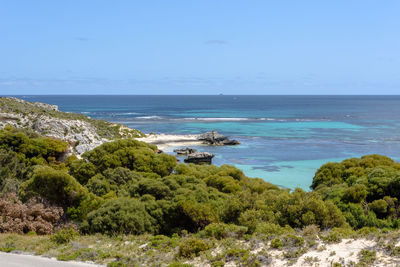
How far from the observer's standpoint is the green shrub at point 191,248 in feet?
35.6

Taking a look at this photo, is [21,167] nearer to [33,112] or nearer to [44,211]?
[44,211]

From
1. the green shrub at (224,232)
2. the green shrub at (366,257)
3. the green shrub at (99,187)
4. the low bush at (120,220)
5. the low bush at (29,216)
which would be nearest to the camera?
the green shrub at (366,257)

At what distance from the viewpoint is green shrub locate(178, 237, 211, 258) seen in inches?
427

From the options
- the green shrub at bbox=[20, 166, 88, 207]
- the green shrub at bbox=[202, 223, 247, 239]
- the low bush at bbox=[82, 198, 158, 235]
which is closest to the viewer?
the green shrub at bbox=[202, 223, 247, 239]

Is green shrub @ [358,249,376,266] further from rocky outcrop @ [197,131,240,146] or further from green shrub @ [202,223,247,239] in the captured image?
rocky outcrop @ [197,131,240,146]

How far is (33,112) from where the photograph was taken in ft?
170

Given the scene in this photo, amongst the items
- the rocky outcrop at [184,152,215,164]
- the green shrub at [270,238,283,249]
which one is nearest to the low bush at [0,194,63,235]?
the green shrub at [270,238,283,249]

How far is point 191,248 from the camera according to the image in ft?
35.6

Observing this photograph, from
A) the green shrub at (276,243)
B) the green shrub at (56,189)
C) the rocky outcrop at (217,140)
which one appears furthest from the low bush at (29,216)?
the rocky outcrop at (217,140)

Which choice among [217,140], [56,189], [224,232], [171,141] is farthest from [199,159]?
[224,232]

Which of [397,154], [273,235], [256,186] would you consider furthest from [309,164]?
[273,235]

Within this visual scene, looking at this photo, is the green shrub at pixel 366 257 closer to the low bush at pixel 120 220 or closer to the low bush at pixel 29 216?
the low bush at pixel 120 220

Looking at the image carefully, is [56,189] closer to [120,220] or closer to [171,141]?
[120,220]

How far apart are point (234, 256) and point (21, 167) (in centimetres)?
2035
